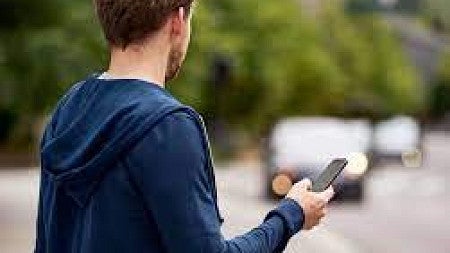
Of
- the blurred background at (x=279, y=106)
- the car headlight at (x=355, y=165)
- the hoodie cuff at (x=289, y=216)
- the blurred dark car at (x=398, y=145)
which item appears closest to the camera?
the hoodie cuff at (x=289, y=216)

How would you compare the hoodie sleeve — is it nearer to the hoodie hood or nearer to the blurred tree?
Answer: the hoodie hood

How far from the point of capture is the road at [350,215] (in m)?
15.5

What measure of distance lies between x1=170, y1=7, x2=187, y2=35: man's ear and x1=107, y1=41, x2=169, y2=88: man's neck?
0.04 m

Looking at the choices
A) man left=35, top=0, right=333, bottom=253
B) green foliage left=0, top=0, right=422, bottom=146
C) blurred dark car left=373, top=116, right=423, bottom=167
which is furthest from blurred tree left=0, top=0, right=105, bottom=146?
blurred dark car left=373, top=116, right=423, bottom=167

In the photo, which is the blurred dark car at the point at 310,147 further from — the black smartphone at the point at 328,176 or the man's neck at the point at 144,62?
the man's neck at the point at 144,62

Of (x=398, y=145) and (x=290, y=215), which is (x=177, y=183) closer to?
(x=290, y=215)

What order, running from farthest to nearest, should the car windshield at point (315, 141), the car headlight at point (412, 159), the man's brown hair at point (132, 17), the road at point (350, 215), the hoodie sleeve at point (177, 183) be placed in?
1. the car headlight at point (412, 159)
2. the car windshield at point (315, 141)
3. the road at point (350, 215)
4. the man's brown hair at point (132, 17)
5. the hoodie sleeve at point (177, 183)

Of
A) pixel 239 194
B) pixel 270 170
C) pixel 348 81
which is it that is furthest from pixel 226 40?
pixel 348 81

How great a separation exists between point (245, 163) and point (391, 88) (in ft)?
109

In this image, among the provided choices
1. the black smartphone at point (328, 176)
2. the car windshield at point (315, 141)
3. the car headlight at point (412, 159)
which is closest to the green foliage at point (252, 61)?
the car windshield at point (315, 141)

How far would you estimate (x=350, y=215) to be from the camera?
2092 centimetres

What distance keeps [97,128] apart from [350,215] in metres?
18.7

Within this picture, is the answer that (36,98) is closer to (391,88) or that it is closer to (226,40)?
(226,40)

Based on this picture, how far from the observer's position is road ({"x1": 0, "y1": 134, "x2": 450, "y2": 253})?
15539 mm
